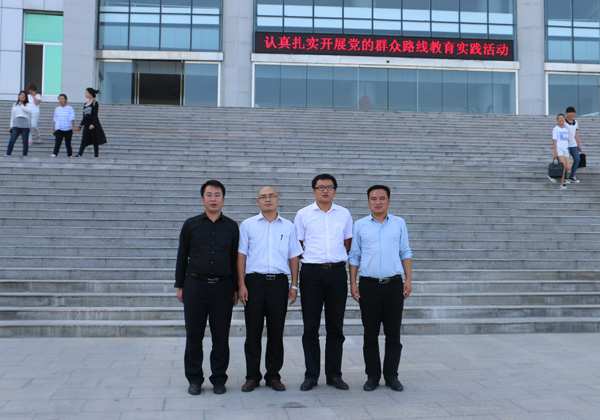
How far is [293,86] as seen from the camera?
85.5ft

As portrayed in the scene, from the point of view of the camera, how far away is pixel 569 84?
27.2 m

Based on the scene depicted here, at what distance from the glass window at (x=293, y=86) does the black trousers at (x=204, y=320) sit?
836 inches

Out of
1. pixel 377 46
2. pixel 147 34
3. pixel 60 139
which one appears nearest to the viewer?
pixel 60 139

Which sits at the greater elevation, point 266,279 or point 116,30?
point 116,30

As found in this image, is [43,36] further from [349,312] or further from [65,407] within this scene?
[65,407]

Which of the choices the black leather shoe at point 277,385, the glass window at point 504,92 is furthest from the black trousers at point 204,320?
the glass window at point 504,92

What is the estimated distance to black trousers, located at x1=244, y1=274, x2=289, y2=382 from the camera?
200 inches

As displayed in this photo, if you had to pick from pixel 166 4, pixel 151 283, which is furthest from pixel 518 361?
pixel 166 4

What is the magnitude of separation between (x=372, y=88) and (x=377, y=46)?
184 centimetres

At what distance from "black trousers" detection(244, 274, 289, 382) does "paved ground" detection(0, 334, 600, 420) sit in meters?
0.21

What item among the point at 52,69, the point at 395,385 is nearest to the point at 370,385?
the point at 395,385

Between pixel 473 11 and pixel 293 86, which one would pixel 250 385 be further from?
pixel 473 11

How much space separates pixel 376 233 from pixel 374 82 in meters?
22.1

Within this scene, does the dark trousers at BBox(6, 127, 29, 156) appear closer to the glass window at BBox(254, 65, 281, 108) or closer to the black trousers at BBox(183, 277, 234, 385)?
the black trousers at BBox(183, 277, 234, 385)
